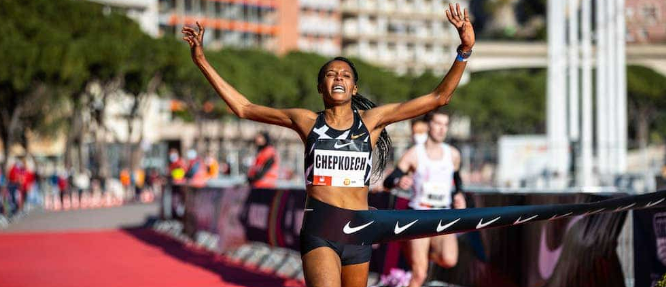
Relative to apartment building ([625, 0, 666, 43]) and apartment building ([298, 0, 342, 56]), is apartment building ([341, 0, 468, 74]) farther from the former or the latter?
apartment building ([625, 0, 666, 43])

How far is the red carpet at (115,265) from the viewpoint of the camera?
13477 mm

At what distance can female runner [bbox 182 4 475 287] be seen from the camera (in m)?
6.17

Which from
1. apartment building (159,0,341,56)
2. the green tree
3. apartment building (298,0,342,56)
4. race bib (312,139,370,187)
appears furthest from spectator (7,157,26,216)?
apartment building (298,0,342,56)

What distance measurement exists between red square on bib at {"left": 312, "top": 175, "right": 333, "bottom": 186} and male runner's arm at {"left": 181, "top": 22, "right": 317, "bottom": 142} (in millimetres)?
277

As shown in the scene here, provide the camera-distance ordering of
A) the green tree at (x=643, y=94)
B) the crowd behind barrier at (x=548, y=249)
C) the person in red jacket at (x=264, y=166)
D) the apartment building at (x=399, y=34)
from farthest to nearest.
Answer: the apartment building at (x=399, y=34) < the green tree at (x=643, y=94) < the person in red jacket at (x=264, y=166) < the crowd behind barrier at (x=548, y=249)

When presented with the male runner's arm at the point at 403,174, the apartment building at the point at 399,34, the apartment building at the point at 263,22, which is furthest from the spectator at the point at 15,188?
the apartment building at the point at 399,34

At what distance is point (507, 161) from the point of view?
1581 inches

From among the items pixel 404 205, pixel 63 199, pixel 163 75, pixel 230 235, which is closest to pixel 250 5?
pixel 163 75

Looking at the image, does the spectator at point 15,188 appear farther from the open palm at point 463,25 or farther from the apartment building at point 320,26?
the apartment building at point 320,26

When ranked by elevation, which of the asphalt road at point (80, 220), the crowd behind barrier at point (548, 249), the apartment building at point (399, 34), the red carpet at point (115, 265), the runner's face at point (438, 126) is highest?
the apartment building at point (399, 34)

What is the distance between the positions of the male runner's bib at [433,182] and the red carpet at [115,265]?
3.63 meters

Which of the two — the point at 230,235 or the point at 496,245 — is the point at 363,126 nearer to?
the point at 496,245

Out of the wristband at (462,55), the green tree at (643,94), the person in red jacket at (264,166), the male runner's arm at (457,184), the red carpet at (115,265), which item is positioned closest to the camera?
the wristband at (462,55)

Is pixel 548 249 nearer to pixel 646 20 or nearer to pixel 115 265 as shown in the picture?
pixel 115 265
